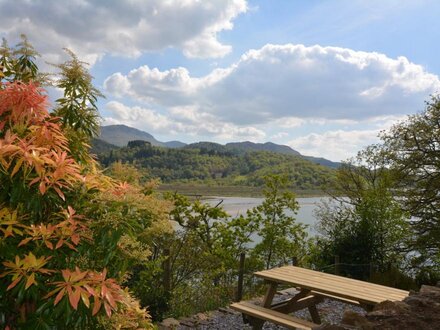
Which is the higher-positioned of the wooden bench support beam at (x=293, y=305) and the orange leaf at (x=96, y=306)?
the orange leaf at (x=96, y=306)

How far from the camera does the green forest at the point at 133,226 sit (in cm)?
179

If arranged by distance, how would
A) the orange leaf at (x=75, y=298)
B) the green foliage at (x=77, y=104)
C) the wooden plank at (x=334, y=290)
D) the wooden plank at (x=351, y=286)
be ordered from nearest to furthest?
1. the orange leaf at (x=75, y=298)
2. the green foliage at (x=77, y=104)
3. the wooden plank at (x=334, y=290)
4. the wooden plank at (x=351, y=286)

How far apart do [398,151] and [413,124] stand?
42.5 inches

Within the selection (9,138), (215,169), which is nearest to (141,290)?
(9,138)

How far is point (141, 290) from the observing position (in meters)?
6.05

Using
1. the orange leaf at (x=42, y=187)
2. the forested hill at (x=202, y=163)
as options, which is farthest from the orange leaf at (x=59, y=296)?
the forested hill at (x=202, y=163)

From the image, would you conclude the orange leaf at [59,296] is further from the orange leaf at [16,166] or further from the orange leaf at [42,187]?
the orange leaf at [16,166]

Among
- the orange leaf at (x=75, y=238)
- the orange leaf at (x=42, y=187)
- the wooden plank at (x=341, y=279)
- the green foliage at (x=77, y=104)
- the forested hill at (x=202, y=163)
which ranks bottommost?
the wooden plank at (x=341, y=279)

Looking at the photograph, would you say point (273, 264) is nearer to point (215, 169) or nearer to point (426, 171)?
point (426, 171)

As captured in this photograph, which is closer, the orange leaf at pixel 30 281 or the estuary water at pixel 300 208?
the orange leaf at pixel 30 281

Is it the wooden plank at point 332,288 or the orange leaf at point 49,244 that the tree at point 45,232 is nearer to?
the orange leaf at point 49,244

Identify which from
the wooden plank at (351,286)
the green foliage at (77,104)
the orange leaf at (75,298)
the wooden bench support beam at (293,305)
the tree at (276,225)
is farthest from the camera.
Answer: the tree at (276,225)

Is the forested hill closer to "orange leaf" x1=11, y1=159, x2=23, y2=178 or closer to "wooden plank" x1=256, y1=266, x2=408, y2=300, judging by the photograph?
"wooden plank" x1=256, y1=266, x2=408, y2=300

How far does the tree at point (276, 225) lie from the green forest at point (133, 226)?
3cm
